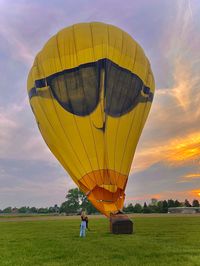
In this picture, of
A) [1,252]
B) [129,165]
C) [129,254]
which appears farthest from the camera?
[129,165]

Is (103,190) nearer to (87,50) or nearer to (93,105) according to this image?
(93,105)

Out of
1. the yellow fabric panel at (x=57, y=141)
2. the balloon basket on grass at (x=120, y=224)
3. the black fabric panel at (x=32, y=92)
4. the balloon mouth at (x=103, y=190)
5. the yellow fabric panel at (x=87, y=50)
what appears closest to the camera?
the balloon mouth at (x=103, y=190)

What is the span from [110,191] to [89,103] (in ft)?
12.4

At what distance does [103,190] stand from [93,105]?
3.57 m

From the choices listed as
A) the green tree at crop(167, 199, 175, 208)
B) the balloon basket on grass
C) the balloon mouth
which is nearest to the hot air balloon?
the balloon mouth

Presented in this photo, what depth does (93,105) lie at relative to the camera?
15.6 m

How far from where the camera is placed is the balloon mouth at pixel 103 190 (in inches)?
596

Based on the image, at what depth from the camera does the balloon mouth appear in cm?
1515

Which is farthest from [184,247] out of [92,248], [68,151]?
[68,151]

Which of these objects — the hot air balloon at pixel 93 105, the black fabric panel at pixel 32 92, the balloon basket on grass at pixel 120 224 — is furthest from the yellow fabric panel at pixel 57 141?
the balloon basket on grass at pixel 120 224

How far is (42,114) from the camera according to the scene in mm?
17047

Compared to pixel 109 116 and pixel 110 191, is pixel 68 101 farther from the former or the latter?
pixel 110 191

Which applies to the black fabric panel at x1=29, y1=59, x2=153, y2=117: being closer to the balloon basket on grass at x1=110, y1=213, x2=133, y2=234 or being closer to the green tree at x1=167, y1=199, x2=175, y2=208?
the balloon basket on grass at x1=110, y1=213, x2=133, y2=234

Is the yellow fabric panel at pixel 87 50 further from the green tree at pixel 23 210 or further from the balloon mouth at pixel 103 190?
the green tree at pixel 23 210
